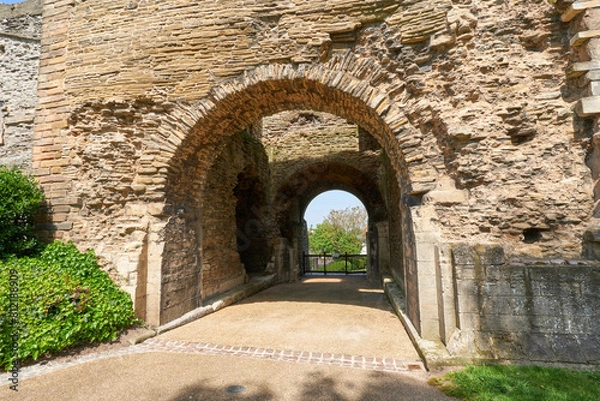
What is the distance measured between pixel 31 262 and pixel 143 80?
10.8ft

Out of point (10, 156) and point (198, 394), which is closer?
point (198, 394)

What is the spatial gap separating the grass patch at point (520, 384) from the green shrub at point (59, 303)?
13.9 feet

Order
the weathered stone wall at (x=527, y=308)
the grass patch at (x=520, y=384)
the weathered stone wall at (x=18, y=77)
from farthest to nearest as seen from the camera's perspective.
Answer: the weathered stone wall at (x=18, y=77)
the weathered stone wall at (x=527, y=308)
the grass patch at (x=520, y=384)

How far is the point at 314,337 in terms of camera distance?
440 cm

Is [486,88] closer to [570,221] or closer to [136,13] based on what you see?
[570,221]

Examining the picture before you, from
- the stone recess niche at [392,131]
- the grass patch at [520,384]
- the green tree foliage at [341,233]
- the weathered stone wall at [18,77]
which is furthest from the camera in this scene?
the green tree foliage at [341,233]

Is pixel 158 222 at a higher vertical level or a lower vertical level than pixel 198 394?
higher

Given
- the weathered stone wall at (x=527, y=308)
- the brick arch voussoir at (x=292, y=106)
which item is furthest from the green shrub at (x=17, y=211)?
the weathered stone wall at (x=527, y=308)

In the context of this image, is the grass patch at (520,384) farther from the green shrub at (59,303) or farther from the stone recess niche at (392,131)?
the green shrub at (59,303)

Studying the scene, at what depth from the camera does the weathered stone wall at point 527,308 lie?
3133 mm

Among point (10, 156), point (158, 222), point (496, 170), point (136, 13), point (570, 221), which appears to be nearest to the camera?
point (570, 221)

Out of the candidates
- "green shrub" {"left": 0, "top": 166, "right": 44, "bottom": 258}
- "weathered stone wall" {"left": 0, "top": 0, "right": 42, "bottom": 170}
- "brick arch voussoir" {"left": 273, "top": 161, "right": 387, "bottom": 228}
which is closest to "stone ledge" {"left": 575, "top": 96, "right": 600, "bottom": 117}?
"brick arch voussoir" {"left": 273, "top": 161, "right": 387, "bottom": 228}

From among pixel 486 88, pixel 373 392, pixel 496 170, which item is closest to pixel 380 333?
Answer: pixel 373 392

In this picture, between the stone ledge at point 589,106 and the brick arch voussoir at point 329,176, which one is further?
the brick arch voussoir at point 329,176
